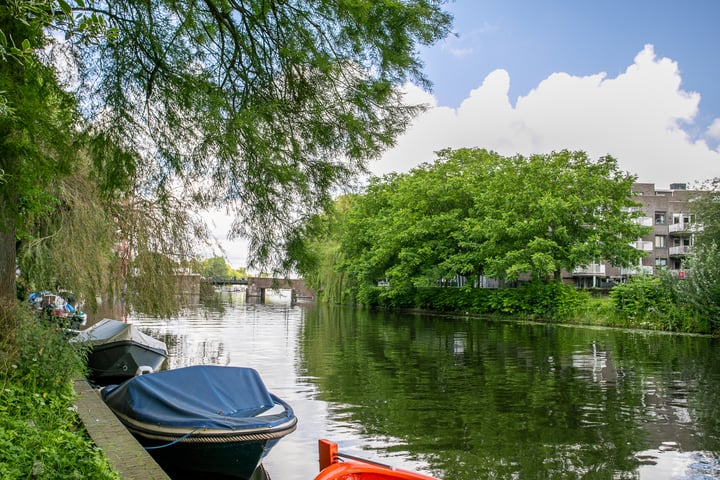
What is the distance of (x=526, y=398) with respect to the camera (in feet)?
46.8

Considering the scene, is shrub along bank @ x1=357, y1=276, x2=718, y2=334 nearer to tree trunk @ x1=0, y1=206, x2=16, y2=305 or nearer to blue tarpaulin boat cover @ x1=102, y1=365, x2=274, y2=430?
blue tarpaulin boat cover @ x1=102, y1=365, x2=274, y2=430

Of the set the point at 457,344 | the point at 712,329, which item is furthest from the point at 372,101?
the point at 712,329

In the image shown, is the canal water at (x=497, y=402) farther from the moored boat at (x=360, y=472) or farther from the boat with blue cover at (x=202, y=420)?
the moored boat at (x=360, y=472)

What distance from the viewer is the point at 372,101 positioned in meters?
8.92

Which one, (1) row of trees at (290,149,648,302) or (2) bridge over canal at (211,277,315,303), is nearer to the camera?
(2) bridge over canal at (211,277,315,303)

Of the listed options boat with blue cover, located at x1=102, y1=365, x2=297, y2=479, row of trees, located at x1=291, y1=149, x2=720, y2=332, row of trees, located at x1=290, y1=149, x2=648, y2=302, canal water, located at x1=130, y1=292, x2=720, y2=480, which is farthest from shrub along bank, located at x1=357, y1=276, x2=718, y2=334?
boat with blue cover, located at x1=102, y1=365, x2=297, y2=479

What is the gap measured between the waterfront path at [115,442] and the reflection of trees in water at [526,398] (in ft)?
13.8

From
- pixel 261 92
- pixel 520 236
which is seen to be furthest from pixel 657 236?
pixel 261 92

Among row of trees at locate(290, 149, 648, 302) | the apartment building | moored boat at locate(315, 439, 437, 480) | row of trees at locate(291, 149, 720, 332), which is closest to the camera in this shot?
moored boat at locate(315, 439, 437, 480)

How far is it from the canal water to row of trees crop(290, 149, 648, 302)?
41.1 feet

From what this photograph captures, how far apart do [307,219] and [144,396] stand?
11.1 ft

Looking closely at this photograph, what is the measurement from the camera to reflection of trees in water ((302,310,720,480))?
9852 millimetres

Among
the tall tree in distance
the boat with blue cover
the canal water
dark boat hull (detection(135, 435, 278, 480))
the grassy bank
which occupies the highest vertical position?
the tall tree in distance

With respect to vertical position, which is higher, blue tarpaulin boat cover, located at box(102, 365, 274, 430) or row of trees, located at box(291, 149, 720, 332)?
row of trees, located at box(291, 149, 720, 332)
